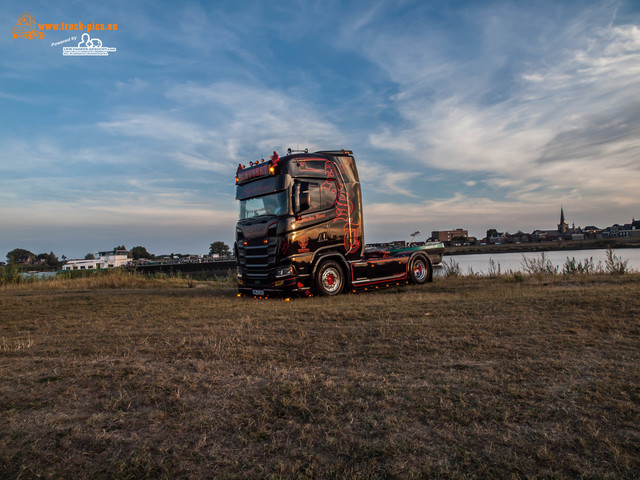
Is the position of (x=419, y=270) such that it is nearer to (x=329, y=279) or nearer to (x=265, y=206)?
(x=329, y=279)

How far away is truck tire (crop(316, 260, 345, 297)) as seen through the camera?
11.5 meters

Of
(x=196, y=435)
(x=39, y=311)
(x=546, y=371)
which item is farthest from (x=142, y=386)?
(x=39, y=311)

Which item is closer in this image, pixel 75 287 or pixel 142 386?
pixel 142 386

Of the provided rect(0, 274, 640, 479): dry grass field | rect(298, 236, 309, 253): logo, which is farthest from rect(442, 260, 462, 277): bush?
rect(0, 274, 640, 479): dry grass field

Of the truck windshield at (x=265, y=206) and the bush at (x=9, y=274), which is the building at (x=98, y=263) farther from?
the truck windshield at (x=265, y=206)

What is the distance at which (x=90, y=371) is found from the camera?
14.0 ft

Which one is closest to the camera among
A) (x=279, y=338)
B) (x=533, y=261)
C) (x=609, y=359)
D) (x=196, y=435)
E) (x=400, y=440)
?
(x=400, y=440)

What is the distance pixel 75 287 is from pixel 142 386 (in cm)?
1618

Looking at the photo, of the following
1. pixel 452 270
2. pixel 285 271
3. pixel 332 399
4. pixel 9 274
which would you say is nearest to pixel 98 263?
pixel 9 274

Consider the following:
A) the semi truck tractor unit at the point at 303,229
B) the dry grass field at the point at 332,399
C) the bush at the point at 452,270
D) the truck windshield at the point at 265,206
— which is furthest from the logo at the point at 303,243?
the bush at the point at 452,270

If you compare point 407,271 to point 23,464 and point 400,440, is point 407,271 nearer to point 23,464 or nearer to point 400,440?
point 400,440

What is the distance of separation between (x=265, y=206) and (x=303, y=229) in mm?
1382

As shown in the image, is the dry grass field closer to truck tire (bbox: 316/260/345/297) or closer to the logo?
the logo

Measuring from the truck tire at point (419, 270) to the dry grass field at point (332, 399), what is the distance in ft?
23.8
